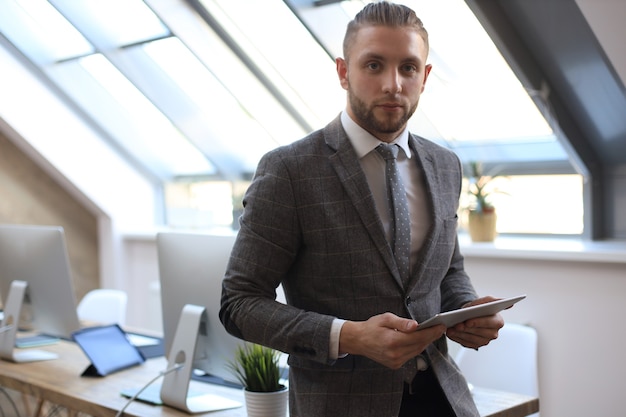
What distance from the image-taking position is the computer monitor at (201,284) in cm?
235

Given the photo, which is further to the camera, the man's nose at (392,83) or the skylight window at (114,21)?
the skylight window at (114,21)

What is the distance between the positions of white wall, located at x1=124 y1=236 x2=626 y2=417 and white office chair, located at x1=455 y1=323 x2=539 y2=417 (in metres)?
0.19

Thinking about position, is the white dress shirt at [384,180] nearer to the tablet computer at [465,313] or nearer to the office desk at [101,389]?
the tablet computer at [465,313]

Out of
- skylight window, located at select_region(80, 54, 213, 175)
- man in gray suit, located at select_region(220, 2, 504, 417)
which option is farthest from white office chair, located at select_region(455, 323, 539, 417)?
skylight window, located at select_region(80, 54, 213, 175)

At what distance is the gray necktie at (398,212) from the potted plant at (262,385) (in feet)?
2.09

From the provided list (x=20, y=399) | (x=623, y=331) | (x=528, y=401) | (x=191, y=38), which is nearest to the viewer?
(x=528, y=401)

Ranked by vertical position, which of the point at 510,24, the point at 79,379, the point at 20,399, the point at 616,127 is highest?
the point at 510,24

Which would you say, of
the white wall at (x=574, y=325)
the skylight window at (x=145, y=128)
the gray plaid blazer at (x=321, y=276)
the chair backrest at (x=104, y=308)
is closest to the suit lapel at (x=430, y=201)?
the gray plaid blazer at (x=321, y=276)

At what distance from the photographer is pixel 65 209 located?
577cm

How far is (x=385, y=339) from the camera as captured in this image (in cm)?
145

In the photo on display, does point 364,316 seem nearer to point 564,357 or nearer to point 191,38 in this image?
point 564,357

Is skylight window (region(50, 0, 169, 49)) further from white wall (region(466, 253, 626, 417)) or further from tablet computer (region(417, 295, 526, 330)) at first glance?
tablet computer (region(417, 295, 526, 330))

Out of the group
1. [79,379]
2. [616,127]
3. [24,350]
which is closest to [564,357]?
[616,127]

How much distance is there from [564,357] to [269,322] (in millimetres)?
2152
